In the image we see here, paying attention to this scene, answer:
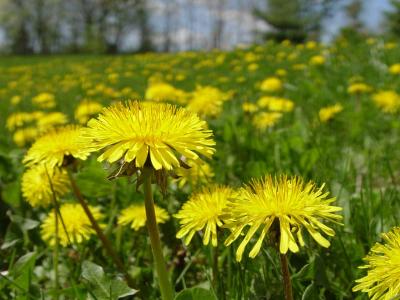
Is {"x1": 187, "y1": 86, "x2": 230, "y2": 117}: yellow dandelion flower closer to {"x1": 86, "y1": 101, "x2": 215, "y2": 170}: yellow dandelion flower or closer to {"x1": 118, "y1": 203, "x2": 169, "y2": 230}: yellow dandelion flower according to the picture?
{"x1": 118, "y1": 203, "x2": 169, "y2": 230}: yellow dandelion flower

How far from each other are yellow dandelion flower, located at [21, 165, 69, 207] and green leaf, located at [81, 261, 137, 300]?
0.47 metres

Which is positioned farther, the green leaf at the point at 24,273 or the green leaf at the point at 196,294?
the green leaf at the point at 24,273

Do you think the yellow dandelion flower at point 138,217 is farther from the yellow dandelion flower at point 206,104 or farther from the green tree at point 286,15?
the green tree at point 286,15

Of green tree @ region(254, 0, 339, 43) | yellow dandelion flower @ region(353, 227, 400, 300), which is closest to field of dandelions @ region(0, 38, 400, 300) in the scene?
yellow dandelion flower @ region(353, 227, 400, 300)

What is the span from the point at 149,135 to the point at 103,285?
47cm

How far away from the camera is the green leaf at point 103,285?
1127mm

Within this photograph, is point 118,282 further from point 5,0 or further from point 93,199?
point 5,0

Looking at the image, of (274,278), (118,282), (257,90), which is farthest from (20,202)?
(257,90)

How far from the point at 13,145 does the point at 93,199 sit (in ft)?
4.53

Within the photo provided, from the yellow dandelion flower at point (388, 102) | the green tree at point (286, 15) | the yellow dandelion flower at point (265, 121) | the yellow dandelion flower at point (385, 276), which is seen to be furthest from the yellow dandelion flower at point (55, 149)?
the green tree at point (286, 15)

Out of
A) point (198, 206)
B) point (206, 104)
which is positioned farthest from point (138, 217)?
point (206, 104)

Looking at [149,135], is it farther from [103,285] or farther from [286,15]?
[286,15]

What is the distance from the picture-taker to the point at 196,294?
946 millimetres

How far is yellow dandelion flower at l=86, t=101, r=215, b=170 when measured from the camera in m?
0.84
